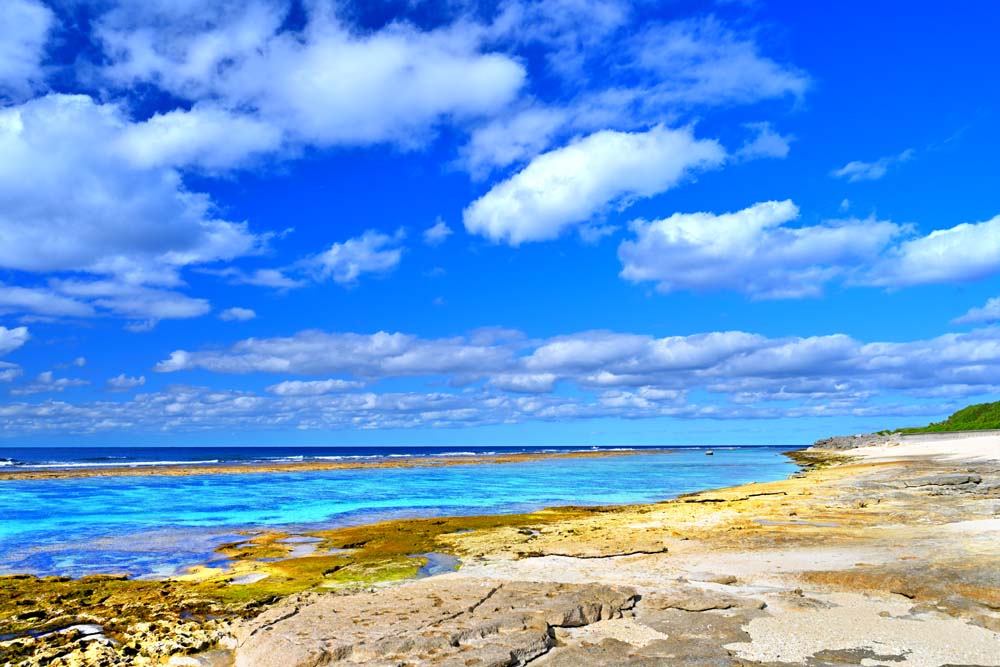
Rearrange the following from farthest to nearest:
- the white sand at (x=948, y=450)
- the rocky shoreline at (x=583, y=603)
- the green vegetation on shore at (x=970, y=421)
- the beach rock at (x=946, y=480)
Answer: the green vegetation on shore at (x=970, y=421) < the white sand at (x=948, y=450) < the beach rock at (x=946, y=480) < the rocky shoreline at (x=583, y=603)

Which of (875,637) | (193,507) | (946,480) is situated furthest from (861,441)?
(875,637)

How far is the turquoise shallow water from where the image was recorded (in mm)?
24141

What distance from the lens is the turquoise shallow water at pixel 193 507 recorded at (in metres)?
24.1

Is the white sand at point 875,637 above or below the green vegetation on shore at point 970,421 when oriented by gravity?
below

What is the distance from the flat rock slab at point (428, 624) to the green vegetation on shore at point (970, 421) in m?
116

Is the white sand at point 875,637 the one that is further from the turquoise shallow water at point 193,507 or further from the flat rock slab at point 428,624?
the turquoise shallow water at point 193,507

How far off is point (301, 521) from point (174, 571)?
13517 millimetres

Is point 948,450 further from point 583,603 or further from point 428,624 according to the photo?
point 428,624

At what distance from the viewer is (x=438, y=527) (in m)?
28.4

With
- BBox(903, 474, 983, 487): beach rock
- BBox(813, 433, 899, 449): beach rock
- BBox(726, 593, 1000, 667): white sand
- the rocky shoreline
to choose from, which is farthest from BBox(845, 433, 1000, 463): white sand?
BBox(726, 593, 1000, 667): white sand

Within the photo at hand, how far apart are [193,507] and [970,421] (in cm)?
12373

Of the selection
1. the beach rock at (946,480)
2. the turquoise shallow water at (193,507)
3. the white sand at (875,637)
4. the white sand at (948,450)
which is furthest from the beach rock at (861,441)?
the white sand at (875,637)

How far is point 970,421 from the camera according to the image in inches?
4488

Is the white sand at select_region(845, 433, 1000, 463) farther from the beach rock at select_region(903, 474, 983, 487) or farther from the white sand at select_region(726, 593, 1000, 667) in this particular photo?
the white sand at select_region(726, 593, 1000, 667)
